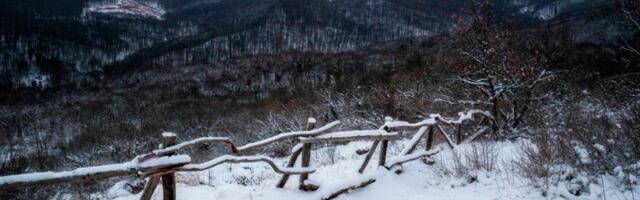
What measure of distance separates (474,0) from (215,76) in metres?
101

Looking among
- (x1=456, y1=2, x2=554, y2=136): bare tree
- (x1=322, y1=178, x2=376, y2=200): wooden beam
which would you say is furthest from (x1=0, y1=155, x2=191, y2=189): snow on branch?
(x1=456, y1=2, x2=554, y2=136): bare tree

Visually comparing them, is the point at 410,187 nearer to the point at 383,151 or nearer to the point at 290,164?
the point at 383,151

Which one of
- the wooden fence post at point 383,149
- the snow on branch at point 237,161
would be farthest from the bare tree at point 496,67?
the snow on branch at point 237,161

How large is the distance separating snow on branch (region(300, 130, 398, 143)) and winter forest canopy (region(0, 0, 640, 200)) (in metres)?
0.06

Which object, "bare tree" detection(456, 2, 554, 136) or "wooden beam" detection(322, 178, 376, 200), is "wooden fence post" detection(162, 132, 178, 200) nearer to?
"wooden beam" detection(322, 178, 376, 200)

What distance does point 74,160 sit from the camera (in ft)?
140

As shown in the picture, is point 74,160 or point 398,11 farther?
point 398,11

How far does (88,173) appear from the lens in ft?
11.9

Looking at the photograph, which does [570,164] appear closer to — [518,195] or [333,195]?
[518,195]

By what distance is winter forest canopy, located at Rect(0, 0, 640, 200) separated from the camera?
19.2ft

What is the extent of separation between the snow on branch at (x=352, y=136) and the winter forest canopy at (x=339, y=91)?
6cm

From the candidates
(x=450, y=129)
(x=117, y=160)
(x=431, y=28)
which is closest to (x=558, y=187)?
(x=450, y=129)

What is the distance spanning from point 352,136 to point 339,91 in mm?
33205

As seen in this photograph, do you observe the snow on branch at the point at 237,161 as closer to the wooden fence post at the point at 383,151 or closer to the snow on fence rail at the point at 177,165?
the snow on fence rail at the point at 177,165
